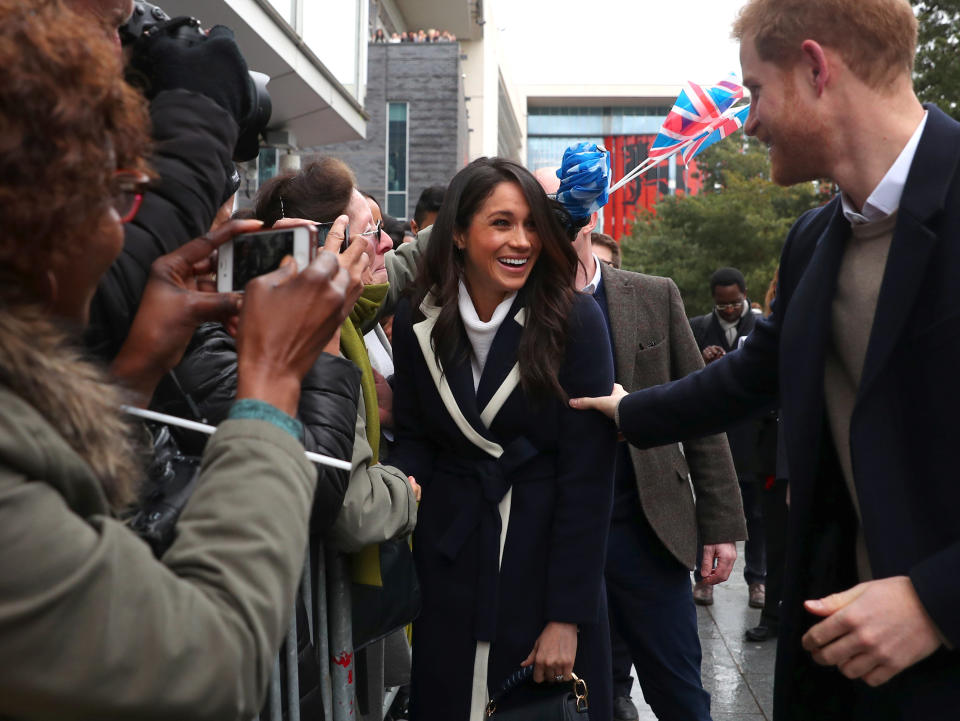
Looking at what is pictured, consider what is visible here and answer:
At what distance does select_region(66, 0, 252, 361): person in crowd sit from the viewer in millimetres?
1729

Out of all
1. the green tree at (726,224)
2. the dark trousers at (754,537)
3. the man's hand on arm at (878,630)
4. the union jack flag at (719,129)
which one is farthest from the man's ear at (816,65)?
the green tree at (726,224)

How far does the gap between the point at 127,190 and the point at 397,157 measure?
2609 cm

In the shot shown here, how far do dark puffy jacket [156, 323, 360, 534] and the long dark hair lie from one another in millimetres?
648

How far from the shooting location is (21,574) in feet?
3.50

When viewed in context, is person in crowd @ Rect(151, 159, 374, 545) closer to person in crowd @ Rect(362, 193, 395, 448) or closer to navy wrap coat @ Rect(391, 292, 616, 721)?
navy wrap coat @ Rect(391, 292, 616, 721)

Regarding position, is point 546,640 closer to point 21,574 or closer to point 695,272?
point 21,574

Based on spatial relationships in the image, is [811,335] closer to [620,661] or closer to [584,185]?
[584,185]

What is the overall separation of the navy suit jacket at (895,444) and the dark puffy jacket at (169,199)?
4.13 feet

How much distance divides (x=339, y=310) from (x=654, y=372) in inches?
112

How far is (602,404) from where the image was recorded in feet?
9.91

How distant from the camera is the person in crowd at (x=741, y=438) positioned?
7250 millimetres

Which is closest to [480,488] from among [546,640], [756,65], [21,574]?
[546,640]

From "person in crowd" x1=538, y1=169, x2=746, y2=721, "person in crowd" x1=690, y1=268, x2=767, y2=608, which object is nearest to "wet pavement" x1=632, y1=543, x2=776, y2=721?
"person in crowd" x1=690, y1=268, x2=767, y2=608

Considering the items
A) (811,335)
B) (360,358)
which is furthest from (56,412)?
(360,358)
